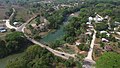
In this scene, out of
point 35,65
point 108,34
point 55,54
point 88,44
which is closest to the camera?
point 35,65

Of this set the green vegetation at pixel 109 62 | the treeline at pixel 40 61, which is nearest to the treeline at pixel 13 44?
the treeline at pixel 40 61

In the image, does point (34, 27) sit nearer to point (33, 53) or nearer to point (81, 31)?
point (81, 31)

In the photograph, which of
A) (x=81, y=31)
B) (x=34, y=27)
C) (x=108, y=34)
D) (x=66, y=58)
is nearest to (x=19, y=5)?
(x=34, y=27)

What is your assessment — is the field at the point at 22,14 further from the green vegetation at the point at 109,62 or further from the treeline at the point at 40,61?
the green vegetation at the point at 109,62

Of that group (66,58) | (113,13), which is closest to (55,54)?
(66,58)

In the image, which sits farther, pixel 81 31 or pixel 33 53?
pixel 81 31

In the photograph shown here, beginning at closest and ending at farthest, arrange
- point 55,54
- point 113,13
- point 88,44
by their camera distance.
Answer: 1. point 55,54
2. point 88,44
3. point 113,13

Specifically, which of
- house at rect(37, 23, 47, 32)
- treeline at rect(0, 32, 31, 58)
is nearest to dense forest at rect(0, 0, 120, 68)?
treeline at rect(0, 32, 31, 58)
